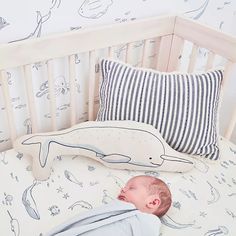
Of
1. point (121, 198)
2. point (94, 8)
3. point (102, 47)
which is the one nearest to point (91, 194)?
point (121, 198)

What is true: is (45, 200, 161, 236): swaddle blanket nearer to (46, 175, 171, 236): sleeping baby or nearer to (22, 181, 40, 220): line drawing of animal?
(46, 175, 171, 236): sleeping baby

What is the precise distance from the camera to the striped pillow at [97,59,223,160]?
108 cm

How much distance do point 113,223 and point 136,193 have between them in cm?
11

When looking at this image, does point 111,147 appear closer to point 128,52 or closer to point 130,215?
point 130,215

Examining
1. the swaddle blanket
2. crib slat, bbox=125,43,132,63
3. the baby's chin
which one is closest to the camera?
the swaddle blanket

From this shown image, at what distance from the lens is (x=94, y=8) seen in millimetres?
1092

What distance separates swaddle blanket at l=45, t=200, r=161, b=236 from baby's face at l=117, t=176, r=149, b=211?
0.03m

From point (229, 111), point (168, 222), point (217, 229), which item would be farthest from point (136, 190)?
point (229, 111)

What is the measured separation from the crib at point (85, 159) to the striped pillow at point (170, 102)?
0.08 metres

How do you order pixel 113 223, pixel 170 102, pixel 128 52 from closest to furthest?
pixel 113 223, pixel 170 102, pixel 128 52

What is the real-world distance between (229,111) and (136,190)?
3.02 feet

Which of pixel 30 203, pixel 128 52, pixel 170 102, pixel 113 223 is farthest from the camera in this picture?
pixel 128 52

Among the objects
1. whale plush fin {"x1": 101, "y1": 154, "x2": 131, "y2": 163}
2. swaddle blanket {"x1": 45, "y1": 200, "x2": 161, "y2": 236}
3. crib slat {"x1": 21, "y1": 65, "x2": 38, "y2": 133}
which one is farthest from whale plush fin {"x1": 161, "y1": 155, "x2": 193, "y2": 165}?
crib slat {"x1": 21, "y1": 65, "x2": 38, "y2": 133}

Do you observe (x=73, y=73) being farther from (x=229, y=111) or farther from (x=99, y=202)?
(x=229, y=111)
